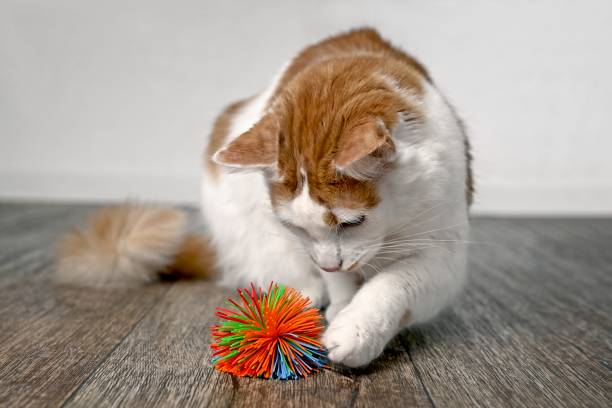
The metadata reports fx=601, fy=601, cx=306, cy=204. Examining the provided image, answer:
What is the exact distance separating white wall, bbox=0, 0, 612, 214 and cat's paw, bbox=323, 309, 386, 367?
173 cm

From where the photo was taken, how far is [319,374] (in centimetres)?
90

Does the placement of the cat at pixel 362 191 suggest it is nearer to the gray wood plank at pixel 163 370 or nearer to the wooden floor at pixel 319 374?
the wooden floor at pixel 319 374

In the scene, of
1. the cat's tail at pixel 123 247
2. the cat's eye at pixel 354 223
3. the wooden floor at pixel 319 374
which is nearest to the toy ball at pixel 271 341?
the wooden floor at pixel 319 374

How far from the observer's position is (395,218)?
99 centimetres

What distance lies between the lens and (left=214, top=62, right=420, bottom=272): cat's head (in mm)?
913

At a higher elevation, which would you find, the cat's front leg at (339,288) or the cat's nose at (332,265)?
the cat's nose at (332,265)

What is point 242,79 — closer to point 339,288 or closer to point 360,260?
point 339,288

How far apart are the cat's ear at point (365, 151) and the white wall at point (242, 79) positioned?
1705mm

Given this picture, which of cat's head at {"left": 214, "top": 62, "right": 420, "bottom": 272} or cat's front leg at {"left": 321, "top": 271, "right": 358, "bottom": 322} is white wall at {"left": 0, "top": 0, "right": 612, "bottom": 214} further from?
cat's head at {"left": 214, "top": 62, "right": 420, "bottom": 272}

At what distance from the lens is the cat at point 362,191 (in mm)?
914

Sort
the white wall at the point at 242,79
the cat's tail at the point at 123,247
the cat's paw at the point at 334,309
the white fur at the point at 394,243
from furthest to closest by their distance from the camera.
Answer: the white wall at the point at 242,79
the cat's tail at the point at 123,247
the cat's paw at the point at 334,309
the white fur at the point at 394,243

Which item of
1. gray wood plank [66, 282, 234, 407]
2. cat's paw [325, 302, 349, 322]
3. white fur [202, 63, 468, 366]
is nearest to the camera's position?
gray wood plank [66, 282, 234, 407]

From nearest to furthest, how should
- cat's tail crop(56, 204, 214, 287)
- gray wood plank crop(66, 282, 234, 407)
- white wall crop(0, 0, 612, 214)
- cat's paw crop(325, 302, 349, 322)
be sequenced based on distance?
gray wood plank crop(66, 282, 234, 407)
cat's paw crop(325, 302, 349, 322)
cat's tail crop(56, 204, 214, 287)
white wall crop(0, 0, 612, 214)

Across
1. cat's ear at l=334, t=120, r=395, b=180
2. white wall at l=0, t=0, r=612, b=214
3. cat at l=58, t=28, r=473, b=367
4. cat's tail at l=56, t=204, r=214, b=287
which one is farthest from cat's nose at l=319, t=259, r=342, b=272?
white wall at l=0, t=0, r=612, b=214
